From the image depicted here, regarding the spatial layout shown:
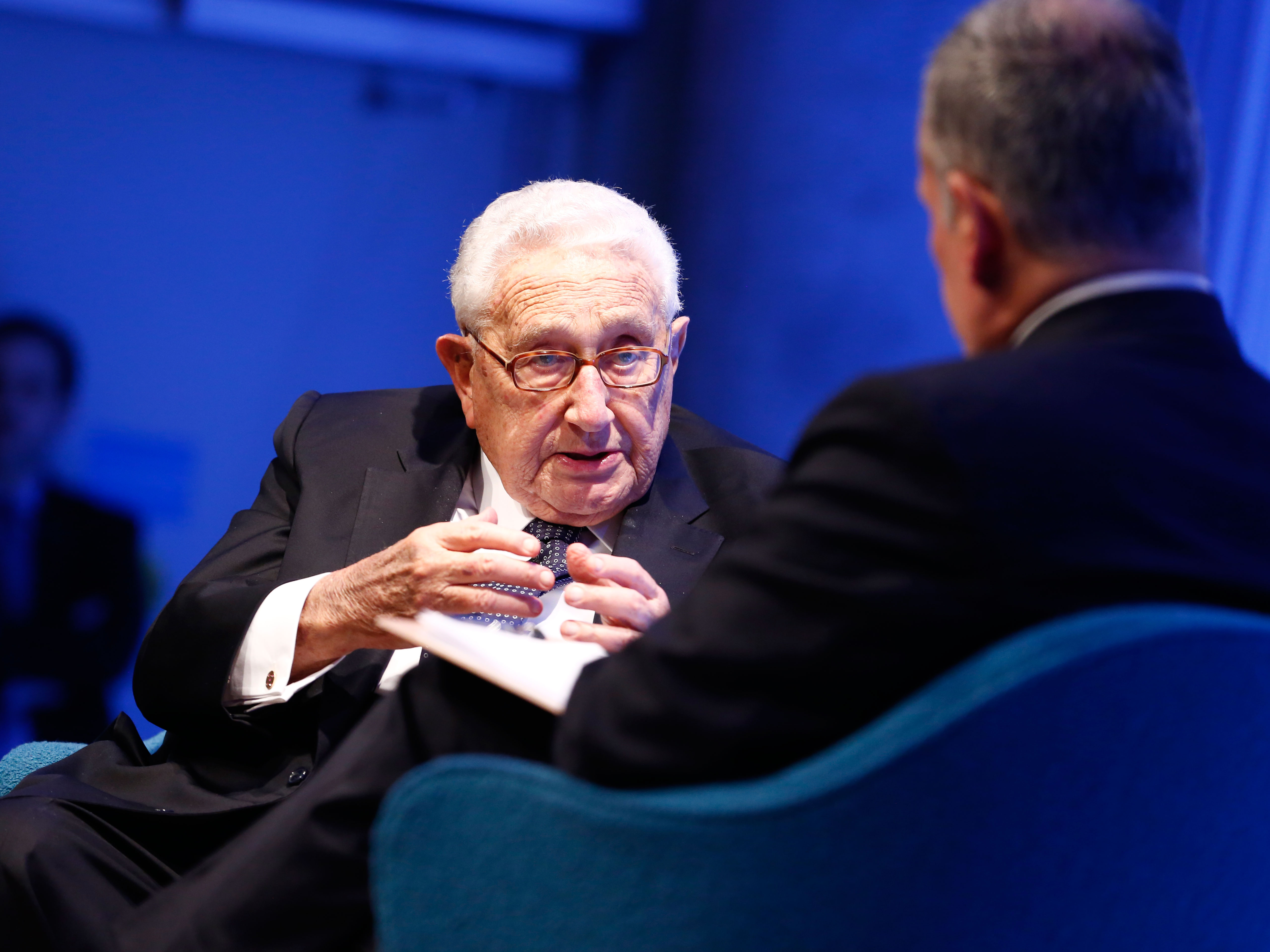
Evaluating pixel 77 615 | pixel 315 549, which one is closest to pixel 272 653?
pixel 315 549

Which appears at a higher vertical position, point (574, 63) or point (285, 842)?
point (574, 63)

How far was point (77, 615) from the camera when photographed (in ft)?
10.3

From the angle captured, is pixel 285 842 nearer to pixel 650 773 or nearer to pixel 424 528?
pixel 650 773

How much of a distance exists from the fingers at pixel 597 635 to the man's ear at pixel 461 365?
600mm

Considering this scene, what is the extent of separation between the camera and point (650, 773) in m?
0.79

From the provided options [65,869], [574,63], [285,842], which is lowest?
[65,869]

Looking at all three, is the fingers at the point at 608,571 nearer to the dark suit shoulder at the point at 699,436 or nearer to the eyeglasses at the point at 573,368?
the eyeglasses at the point at 573,368

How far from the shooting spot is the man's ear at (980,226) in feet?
2.90

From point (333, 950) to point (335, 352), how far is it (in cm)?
251

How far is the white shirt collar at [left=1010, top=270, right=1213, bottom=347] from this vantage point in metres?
0.87

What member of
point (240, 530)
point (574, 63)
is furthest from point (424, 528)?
point (574, 63)

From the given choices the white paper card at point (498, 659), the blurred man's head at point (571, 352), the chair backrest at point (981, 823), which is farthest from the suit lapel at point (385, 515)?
the chair backrest at point (981, 823)

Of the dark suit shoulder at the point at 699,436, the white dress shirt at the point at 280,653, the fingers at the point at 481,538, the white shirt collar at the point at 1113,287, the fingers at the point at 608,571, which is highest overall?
the white shirt collar at the point at 1113,287

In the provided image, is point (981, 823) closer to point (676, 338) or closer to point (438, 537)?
point (438, 537)
